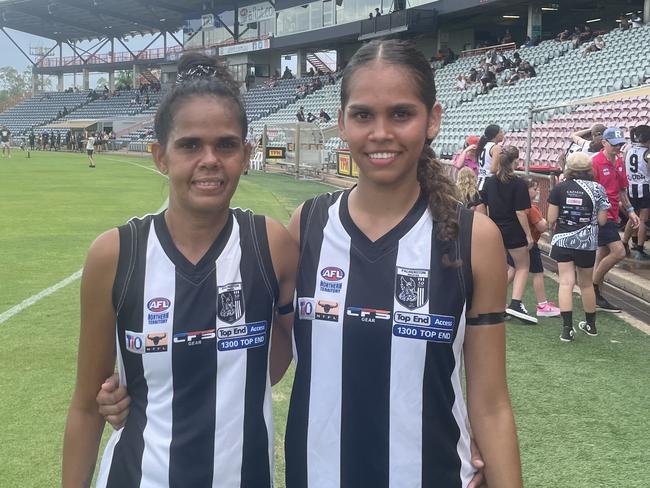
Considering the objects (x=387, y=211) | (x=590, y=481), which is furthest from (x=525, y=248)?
(x=387, y=211)

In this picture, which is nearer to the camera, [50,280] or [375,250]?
[375,250]

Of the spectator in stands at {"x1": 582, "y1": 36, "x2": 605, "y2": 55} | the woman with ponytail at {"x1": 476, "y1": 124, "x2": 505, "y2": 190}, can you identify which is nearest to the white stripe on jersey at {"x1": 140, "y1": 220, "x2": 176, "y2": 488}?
the woman with ponytail at {"x1": 476, "y1": 124, "x2": 505, "y2": 190}

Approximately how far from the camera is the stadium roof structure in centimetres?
5512

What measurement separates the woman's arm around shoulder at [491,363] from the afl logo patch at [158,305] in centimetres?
83

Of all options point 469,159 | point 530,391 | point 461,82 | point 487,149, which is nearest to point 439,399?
point 530,391

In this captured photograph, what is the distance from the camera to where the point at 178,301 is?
1.93 m

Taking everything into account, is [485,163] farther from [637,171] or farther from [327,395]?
[327,395]

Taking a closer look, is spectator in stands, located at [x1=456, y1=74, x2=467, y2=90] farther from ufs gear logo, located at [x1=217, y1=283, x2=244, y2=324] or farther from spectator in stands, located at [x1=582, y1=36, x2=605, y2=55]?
ufs gear logo, located at [x1=217, y1=283, x2=244, y2=324]

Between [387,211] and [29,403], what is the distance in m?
3.50

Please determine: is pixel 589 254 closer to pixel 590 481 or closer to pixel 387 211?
pixel 590 481

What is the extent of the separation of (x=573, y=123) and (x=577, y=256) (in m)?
11.7

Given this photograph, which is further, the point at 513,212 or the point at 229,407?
the point at 513,212

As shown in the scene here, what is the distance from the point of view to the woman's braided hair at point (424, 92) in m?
1.88

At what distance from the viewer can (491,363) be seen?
6.17 ft
